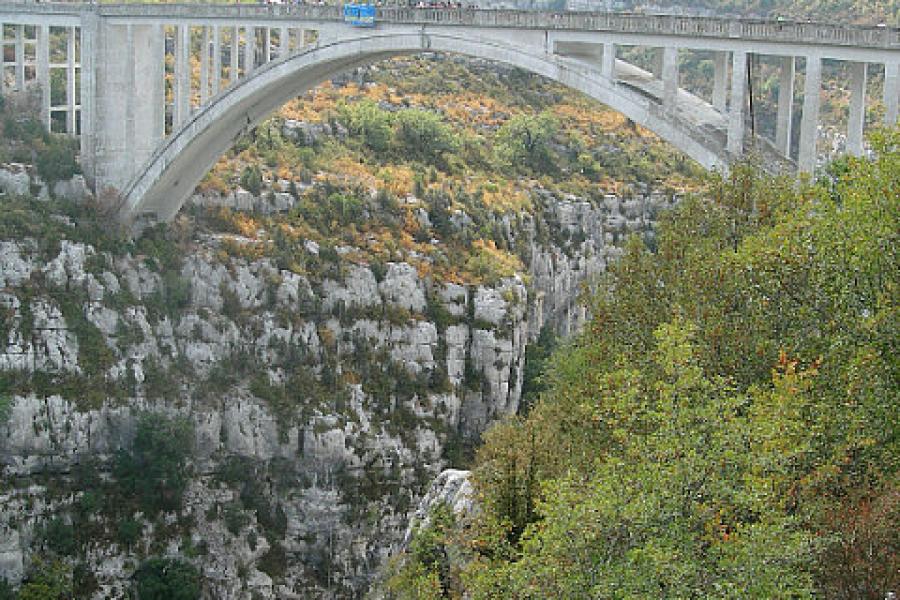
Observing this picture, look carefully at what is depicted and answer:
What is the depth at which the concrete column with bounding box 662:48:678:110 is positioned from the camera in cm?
3341

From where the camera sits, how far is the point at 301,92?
49.6 meters

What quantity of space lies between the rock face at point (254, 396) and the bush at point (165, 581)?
0.46 m

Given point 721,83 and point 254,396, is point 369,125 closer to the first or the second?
point 254,396

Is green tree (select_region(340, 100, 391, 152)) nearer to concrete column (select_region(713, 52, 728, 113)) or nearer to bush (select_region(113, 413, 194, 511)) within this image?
bush (select_region(113, 413, 194, 511))

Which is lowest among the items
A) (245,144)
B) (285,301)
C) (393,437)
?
(393,437)

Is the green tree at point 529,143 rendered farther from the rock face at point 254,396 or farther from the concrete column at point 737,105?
the concrete column at point 737,105

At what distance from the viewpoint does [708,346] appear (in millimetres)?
25078

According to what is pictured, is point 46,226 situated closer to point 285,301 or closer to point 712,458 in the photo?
point 285,301

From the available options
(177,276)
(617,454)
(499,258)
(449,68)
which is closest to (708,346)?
(617,454)

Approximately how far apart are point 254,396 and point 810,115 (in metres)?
26.3

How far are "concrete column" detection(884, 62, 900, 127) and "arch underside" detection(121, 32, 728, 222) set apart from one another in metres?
4.19

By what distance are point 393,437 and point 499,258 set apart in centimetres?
1063

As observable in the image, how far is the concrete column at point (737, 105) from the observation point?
31.7 metres

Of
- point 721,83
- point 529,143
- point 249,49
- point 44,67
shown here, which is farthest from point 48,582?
point 529,143
